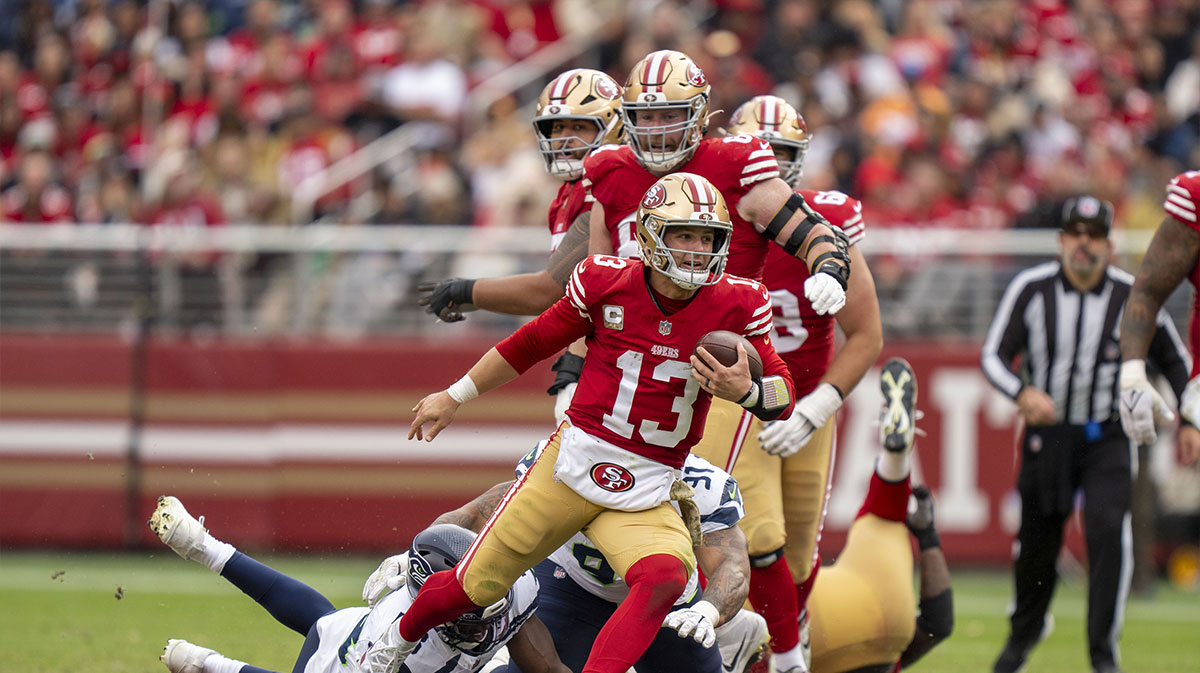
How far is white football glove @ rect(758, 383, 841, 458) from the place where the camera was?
5.86 m

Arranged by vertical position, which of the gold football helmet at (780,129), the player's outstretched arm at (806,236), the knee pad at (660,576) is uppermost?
the gold football helmet at (780,129)

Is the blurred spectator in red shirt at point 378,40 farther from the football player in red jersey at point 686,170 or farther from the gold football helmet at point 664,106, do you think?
the gold football helmet at point 664,106

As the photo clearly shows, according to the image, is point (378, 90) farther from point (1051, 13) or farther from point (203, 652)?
point (203, 652)

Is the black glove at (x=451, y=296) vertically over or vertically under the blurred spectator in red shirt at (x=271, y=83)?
under

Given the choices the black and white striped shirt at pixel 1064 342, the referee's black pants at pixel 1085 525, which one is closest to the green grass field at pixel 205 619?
the referee's black pants at pixel 1085 525

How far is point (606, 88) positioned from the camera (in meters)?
6.46

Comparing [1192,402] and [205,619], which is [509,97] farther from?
[1192,402]

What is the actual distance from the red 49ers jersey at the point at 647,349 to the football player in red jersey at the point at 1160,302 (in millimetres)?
1770

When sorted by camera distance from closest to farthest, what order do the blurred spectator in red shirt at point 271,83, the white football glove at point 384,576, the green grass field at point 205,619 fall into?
the white football glove at point 384,576
the green grass field at point 205,619
the blurred spectator in red shirt at point 271,83

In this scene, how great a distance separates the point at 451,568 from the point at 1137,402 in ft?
9.12

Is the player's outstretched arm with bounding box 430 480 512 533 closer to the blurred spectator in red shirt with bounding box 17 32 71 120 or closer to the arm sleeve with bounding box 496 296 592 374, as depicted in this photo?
the arm sleeve with bounding box 496 296 592 374

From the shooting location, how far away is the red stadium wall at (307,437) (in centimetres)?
1080

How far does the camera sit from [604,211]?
5.88 m

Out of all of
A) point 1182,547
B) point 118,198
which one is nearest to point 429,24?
point 118,198
